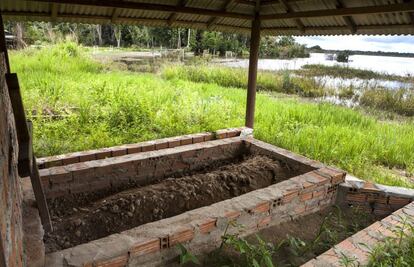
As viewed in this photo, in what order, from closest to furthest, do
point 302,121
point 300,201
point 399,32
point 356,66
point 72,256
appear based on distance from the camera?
point 72,256 → point 300,201 → point 399,32 → point 302,121 → point 356,66

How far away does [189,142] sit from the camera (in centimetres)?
465

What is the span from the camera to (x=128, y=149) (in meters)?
4.10

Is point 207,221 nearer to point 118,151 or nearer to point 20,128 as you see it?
point 20,128

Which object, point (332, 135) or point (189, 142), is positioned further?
point (332, 135)

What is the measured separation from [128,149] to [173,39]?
25614mm

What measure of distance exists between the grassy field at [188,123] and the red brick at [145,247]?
98.9 inches

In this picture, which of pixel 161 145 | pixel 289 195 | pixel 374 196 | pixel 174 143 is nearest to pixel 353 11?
pixel 374 196

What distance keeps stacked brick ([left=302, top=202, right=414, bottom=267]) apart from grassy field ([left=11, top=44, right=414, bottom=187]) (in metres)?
1.56

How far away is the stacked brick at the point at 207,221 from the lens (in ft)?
7.35

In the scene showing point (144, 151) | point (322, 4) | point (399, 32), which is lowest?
point (144, 151)

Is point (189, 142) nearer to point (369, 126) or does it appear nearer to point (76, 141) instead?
point (76, 141)

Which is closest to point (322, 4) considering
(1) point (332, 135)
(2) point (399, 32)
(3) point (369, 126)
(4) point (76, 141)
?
(2) point (399, 32)

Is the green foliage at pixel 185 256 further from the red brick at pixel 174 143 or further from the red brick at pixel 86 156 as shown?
the red brick at pixel 174 143

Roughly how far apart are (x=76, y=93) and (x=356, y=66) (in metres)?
18.9
